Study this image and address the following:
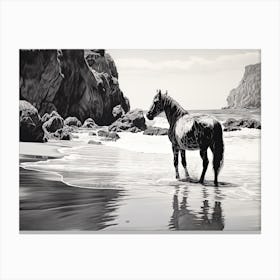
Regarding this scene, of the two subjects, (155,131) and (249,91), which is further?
(155,131)

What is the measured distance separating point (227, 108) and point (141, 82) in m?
0.68

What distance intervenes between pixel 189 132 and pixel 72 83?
984 millimetres

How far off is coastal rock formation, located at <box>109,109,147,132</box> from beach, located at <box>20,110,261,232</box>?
0.05m

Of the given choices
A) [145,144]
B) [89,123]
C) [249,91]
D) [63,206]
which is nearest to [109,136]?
[89,123]

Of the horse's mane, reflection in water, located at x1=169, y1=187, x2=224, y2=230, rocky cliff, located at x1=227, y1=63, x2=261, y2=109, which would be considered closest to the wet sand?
reflection in water, located at x1=169, y1=187, x2=224, y2=230

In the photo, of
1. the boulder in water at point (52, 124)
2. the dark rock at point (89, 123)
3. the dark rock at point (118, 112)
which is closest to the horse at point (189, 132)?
the dark rock at point (118, 112)

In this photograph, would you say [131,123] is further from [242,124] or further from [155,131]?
[242,124]

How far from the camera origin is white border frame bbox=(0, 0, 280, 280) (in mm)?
3561

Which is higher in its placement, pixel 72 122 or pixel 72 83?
pixel 72 83

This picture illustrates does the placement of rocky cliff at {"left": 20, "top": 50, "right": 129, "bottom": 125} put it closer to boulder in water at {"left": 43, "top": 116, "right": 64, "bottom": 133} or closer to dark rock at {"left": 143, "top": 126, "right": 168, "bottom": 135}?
boulder in water at {"left": 43, "top": 116, "right": 64, "bottom": 133}

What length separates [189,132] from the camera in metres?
3.72
